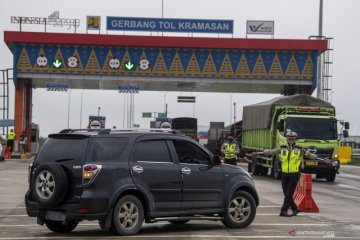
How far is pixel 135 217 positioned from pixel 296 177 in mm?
5012

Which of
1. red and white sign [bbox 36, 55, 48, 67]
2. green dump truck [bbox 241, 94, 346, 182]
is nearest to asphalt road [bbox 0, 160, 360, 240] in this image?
green dump truck [bbox 241, 94, 346, 182]

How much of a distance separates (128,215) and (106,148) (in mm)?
1139

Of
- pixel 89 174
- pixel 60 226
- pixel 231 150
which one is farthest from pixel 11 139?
pixel 89 174

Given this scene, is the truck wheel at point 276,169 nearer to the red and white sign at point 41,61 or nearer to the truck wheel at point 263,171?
the truck wheel at point 263,171

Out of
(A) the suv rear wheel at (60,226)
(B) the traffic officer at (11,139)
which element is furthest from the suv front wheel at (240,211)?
(B) the traffic officer at (11,139)

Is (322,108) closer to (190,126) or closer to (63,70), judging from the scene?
(63,70)

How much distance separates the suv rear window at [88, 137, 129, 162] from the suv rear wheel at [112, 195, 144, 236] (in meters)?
0.70

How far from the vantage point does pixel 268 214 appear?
1656 cm

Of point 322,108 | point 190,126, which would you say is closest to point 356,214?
point 322,108

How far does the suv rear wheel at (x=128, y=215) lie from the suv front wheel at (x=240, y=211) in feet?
6.49

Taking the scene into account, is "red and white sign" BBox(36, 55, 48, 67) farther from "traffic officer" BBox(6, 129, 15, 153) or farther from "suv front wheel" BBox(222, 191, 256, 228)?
"suv front wheel" BBox(222, 191, 256, 228)

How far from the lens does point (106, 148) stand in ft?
39.7

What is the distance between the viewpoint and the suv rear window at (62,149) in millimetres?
11961

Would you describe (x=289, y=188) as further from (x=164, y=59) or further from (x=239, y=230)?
(x=164, y=59)
